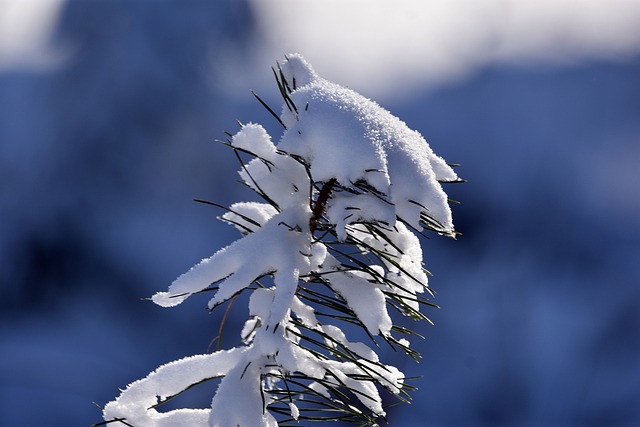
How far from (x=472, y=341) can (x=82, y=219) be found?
6.86 metres

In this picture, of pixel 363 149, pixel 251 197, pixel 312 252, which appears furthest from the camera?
pixel 251 197

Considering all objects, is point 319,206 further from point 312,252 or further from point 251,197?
point 251,197

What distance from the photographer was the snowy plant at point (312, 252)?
0.75 meters

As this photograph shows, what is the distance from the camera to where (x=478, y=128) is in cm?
1162

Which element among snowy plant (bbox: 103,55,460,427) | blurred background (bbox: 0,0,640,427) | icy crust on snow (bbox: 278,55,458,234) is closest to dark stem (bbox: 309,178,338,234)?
snowy plant (bbox: 103,55,460,427)

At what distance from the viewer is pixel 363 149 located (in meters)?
0.73

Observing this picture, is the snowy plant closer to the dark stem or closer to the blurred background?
the dark stem

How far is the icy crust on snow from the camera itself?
2.39 feet

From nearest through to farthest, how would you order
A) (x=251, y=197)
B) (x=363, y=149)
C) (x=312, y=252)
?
(x=363, y=149), (x=312, y=252), (x=251, y=197)

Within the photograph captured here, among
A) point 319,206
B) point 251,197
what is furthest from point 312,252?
point 251,197

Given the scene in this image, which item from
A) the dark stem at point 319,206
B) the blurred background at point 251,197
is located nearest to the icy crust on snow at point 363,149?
the dark stem at point 319,206

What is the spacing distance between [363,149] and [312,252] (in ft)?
0.67

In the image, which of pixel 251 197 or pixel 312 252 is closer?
pixel 312 252

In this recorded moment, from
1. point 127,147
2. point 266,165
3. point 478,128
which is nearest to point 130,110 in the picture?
point 127,147
